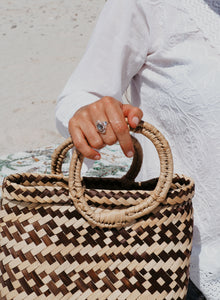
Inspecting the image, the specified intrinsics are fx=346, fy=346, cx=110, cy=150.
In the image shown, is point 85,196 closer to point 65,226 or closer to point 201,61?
point 65,226

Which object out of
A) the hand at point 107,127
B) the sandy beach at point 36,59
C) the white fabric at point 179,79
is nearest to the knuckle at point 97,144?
the hand at point 107,127

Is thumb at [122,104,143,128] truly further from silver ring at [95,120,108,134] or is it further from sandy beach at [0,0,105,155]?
sandy beach at [0,0,105,155]

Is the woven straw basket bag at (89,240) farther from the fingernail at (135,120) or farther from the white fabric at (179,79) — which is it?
the white fabric at (179,79)

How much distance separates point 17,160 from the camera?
1.69m

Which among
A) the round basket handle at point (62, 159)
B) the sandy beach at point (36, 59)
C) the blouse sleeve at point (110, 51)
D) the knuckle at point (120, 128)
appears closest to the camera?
the knuckle at point (120, 128)

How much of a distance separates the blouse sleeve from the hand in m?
0.21

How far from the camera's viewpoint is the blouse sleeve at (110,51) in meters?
0.89

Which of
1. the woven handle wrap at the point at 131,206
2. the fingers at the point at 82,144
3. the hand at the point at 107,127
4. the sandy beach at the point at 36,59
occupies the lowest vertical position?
the sandy beach at the point at 36,59

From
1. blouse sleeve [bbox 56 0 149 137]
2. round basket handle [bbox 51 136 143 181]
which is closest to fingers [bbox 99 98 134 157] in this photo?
round basket handle [bbox 51 136 143 181]

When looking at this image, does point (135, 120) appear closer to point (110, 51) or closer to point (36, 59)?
point (110, 51)

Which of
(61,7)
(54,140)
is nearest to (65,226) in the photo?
(54,140)

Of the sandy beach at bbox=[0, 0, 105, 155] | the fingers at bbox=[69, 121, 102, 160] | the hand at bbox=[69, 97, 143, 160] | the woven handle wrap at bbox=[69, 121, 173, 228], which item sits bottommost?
the sandy beach at bbox=[0, 0, 105, 155]

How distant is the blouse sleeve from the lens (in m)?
0.89

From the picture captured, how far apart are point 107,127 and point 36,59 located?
4365 millimetres
